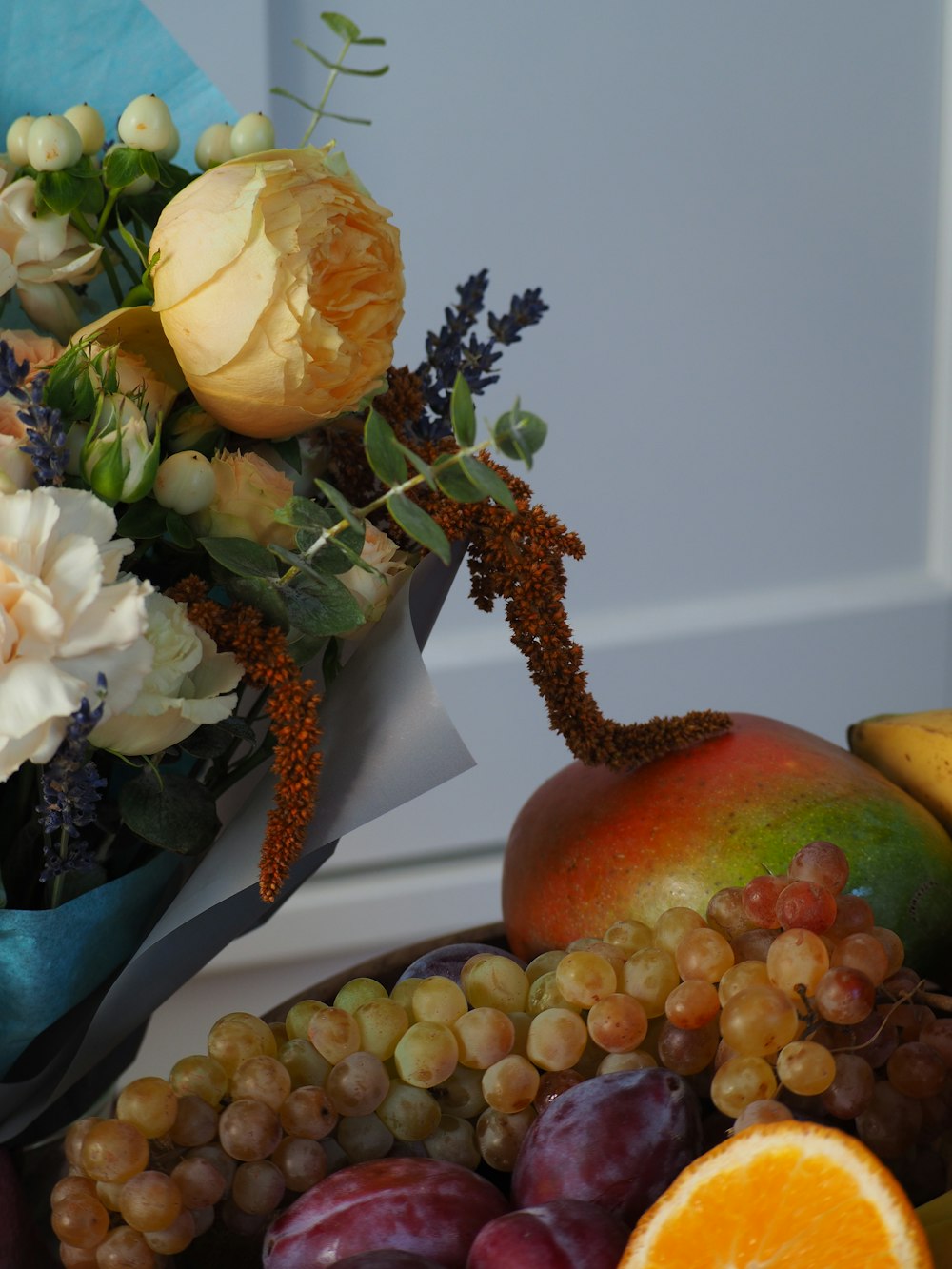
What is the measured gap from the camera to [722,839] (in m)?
0.44

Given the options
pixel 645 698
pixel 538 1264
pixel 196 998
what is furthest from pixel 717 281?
pixel 538 1264

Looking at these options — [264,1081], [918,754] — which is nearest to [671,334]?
[918,754]

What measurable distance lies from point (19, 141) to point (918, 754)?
15.0 inches

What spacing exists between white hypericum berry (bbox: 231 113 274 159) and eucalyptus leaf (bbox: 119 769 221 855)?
19 cm

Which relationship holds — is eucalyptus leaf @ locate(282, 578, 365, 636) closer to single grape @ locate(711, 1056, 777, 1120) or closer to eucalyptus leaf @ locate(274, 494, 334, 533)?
eucalyptus leaf @ locate(274, 494, 334, 533)

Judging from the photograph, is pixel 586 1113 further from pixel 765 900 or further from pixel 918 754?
pixel 918 754

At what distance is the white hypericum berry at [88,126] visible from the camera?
1.26 ft

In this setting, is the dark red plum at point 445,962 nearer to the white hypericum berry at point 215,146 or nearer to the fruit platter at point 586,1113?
the fruit platter at point 586,1113

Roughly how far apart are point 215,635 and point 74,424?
7 centimetres

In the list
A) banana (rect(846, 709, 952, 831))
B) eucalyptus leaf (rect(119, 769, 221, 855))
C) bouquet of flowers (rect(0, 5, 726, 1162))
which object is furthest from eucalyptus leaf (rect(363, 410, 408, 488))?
banana (rect(846, 709, 952, 831))

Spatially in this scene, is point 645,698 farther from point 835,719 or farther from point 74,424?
point 74,424

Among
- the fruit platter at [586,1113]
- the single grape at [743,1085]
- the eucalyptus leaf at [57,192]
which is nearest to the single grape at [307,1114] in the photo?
the fruit platter at [586,1113]

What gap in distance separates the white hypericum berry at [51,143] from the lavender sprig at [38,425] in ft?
0.24

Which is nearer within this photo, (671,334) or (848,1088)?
(848,1088)
